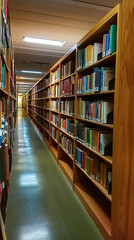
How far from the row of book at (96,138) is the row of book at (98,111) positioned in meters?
0.14

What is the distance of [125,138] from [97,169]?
2.39 ft

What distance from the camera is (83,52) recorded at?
235 cm

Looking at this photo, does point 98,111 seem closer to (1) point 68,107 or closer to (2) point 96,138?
(2) point 96,138

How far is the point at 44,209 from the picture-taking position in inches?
84.6

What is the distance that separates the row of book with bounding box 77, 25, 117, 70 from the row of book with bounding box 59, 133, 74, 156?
4.24 ft

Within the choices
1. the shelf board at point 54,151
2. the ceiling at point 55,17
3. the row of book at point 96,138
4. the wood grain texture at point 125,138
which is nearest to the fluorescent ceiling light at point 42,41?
the ceiling at point 55,17

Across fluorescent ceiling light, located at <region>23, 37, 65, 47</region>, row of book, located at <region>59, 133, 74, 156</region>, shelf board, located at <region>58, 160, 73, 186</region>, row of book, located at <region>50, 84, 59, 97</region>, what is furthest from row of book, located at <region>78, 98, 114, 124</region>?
fluorescent ceiling light, located at <region>23, 37, 65, 47</region>

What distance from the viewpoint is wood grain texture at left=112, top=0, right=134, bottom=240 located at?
4.48 ft

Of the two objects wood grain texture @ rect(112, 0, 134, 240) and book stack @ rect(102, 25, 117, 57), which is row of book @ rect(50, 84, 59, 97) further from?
wood grain texture @ rect(112, 0, 134, 240)

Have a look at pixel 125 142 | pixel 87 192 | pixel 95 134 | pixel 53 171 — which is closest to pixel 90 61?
pixel 95 134

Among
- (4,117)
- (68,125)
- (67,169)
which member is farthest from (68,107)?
(4,117)

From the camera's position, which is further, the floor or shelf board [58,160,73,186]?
shelf board [58,160,73,186]

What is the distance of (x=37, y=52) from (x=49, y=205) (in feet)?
13.2

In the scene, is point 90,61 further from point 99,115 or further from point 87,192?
point 87,192
